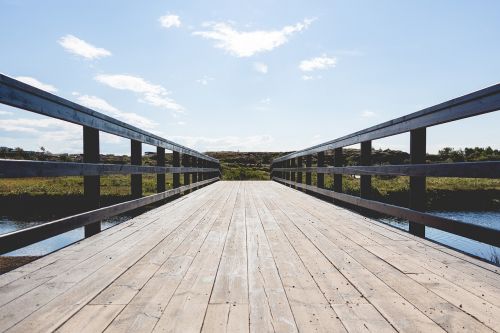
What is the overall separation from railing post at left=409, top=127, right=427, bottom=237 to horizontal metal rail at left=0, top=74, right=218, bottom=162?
9.88ft

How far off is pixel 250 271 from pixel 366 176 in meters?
2.79

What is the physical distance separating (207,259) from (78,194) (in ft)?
57.1

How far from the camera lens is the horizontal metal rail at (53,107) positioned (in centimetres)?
210

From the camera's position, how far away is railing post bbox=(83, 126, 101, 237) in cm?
324

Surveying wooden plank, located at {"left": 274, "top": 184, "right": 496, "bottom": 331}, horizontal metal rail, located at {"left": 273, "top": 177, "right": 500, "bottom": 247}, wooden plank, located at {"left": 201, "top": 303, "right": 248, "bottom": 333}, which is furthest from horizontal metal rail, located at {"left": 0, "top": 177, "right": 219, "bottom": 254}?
horizontal metal rail, located at {"left": 273, "top": 177, "right": 500, "bottom": 247}

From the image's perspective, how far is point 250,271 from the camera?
2217 millimetres

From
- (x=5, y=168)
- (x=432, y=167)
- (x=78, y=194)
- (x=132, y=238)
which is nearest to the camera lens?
(x=5, y=168)

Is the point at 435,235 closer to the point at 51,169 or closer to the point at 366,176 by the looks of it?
the point at 366,176

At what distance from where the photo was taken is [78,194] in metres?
17.7

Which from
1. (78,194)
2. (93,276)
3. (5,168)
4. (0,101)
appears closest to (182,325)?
(93,276)

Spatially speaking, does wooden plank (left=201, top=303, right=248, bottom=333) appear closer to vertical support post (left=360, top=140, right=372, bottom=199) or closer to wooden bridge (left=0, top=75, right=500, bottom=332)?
wooden bridge (left=0, top=75, right=500, bottom=332)

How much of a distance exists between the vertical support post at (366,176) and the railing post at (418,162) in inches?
46.8

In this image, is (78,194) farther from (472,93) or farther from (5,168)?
(472,93)

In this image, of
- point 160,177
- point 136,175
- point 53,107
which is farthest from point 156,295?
point 160,177
